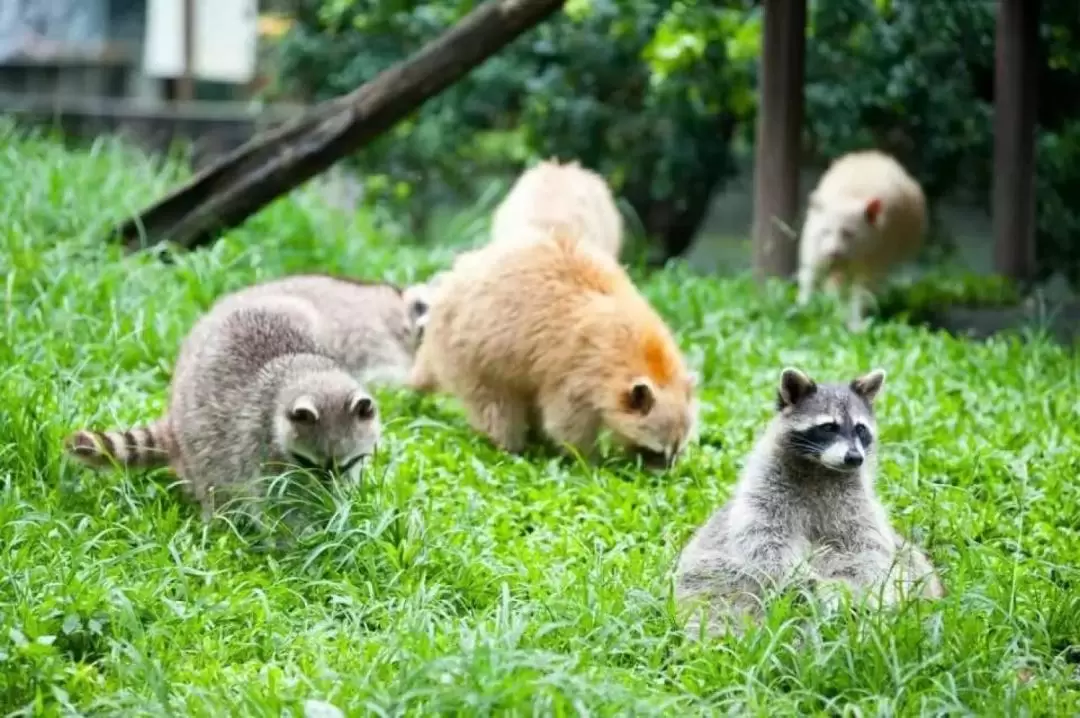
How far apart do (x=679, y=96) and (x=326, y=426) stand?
7.55m

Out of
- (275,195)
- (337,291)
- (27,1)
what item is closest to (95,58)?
(27,1)

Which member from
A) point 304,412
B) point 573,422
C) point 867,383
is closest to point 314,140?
point 573,422

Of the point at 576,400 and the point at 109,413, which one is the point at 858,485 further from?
the point at 109,413

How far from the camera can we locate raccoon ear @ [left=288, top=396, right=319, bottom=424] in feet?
17.5

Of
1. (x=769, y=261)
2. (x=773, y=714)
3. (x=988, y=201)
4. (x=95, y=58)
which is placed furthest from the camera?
(x=95, y=58)

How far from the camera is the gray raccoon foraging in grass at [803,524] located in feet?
15.1

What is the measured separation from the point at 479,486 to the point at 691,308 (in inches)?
127

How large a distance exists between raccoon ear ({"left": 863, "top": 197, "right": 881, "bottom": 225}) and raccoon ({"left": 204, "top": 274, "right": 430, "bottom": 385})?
344 centimetres

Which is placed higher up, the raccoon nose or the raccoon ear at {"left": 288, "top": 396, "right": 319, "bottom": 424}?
the raccoon nose

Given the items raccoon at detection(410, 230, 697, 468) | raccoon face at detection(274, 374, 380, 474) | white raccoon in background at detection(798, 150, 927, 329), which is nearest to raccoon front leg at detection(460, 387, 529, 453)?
raccoon at detection(410, 230, 697, 468)

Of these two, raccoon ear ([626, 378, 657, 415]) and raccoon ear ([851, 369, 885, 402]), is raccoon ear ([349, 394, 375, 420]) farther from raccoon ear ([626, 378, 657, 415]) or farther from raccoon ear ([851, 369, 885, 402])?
raccoon ear ([851, 369, 885, 402])

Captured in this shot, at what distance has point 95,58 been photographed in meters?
13.8

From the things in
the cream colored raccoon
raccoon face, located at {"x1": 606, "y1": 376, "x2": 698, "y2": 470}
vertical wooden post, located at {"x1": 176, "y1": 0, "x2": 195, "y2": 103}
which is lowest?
raccoon face, located at {"x1": 606, "y1": 376, "x2": 698, "y2": 470}

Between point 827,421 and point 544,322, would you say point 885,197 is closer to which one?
point 544,322
